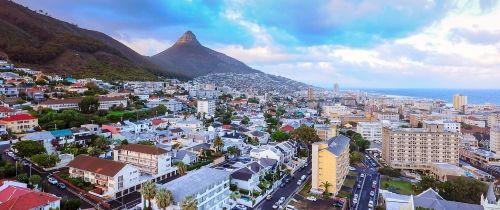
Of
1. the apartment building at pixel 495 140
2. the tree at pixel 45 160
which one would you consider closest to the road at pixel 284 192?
the tree at pixel 45 160

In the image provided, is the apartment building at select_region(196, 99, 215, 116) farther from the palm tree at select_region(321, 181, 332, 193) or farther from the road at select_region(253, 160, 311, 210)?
the palm tree at select_region(321, 181, 332, 193)

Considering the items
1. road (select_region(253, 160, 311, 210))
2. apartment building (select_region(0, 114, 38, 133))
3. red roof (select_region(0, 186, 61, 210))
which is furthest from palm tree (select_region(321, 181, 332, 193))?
apartment building (select_region(0, 114, 38, 133))

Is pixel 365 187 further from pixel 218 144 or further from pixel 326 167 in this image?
pixel 218 144

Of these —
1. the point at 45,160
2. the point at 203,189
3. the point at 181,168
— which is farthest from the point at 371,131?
the point at 45,160

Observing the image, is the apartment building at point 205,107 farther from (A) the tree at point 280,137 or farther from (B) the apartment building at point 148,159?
(B) the apartment building at point 148,159

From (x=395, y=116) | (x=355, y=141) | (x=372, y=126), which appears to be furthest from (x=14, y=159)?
(x=395, y=116)

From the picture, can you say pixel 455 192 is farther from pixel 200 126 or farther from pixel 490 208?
pixel 200 126
